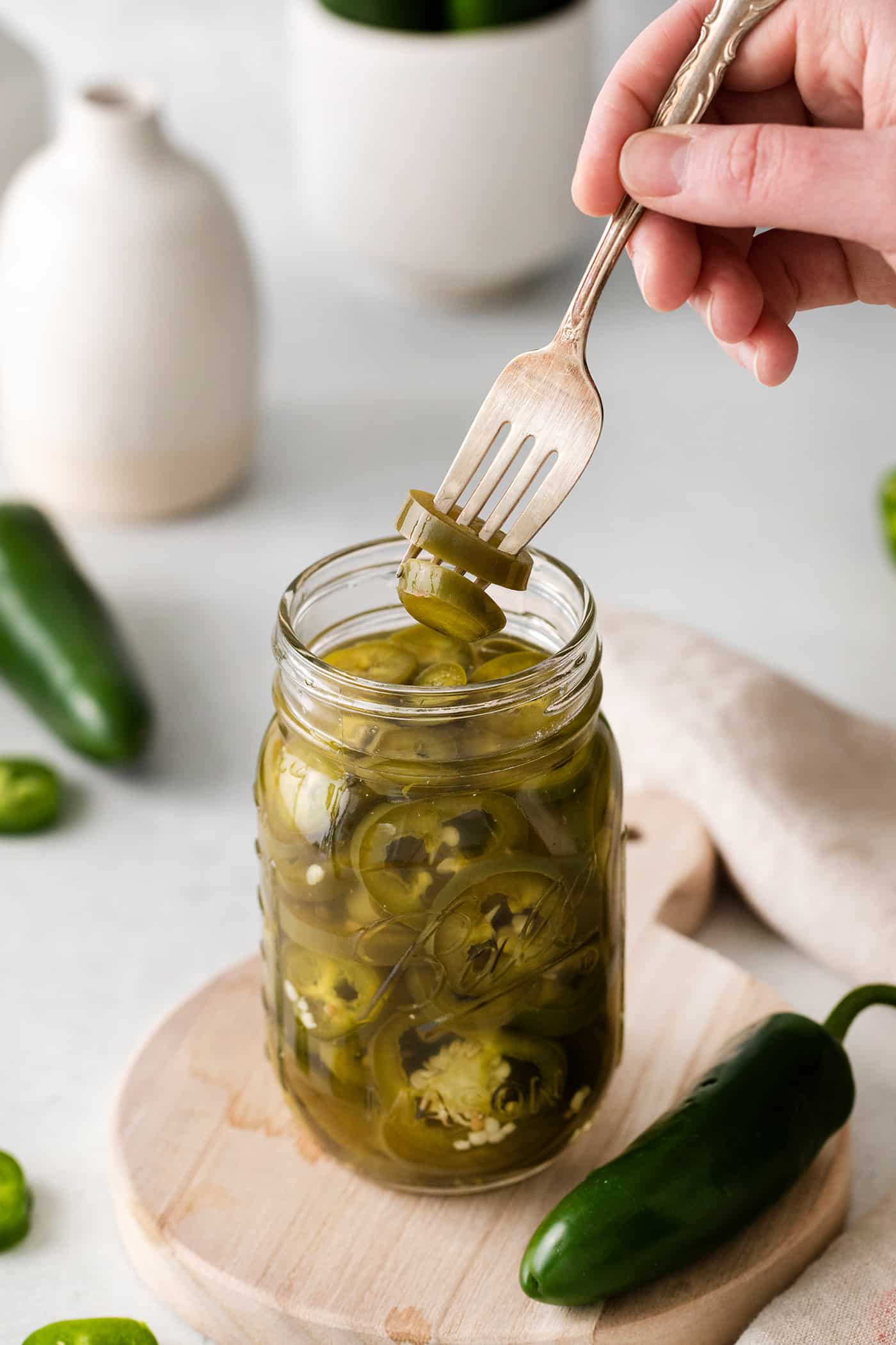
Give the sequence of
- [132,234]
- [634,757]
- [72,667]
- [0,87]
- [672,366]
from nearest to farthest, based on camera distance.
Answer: [634,757]
[72,667]
[132,234]
[0,87]
[672,366]

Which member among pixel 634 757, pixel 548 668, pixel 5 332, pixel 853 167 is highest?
pixel 853 167

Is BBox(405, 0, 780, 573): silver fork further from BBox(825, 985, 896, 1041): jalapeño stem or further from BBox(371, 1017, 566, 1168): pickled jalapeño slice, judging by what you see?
BBox(825, 985, 896, 1041): jalapeño stem

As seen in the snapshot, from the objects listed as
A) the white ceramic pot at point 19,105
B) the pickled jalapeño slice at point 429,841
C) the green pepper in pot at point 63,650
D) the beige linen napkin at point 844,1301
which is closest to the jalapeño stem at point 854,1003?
the beige linen napkin at point 844,1301

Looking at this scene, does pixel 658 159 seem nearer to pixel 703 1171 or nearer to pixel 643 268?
pixel 643 268

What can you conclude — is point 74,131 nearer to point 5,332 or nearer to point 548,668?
point 5,332

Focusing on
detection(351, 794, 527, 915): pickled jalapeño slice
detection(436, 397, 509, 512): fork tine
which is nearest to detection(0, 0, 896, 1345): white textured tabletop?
detection(351, 794, 527, 915): pickled jalapeño slice

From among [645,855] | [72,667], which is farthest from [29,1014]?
[645,855]
